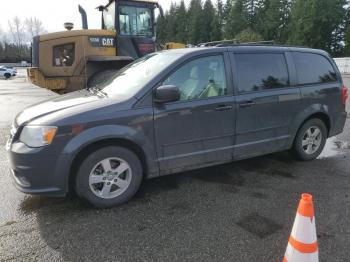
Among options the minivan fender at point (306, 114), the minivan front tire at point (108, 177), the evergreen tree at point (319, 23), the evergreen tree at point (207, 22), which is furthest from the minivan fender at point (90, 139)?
the evergreen tree at point (207, 22)

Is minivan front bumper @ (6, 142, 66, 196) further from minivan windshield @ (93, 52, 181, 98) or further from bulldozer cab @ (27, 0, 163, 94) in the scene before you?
bulldozer cab @ (27, 0, 163, 94)

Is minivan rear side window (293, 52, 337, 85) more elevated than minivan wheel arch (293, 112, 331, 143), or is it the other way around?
minivan rear side window (293, 52, 337, 85)

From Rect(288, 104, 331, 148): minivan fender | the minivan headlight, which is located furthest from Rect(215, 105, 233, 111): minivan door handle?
the minivan headlight

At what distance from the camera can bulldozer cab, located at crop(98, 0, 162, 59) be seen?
10234 mm

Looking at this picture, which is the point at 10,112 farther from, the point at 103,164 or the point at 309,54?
the point at 309,54

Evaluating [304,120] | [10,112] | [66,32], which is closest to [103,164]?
[304,120]

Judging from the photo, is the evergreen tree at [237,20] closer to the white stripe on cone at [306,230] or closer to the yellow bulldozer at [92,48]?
the yellow bulldozer at [92,48]

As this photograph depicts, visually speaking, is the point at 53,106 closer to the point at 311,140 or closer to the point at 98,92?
the point at 98,92

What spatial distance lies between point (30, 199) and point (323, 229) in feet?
10.7

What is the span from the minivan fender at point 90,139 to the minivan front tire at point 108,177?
0.43ft

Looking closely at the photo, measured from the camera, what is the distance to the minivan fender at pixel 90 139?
3504 millimetres

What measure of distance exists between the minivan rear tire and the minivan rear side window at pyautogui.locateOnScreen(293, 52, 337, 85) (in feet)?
2.10

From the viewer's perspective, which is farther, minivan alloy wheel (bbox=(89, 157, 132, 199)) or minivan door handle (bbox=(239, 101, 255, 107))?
minivan door handle (bbox=(239, 101, 255, 107))

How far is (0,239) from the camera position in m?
3.21
